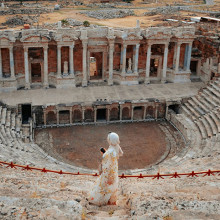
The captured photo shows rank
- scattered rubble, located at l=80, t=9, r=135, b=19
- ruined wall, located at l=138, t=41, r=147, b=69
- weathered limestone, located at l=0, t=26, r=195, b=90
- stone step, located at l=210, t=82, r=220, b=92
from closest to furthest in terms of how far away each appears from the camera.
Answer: stone step, located at l=210, t=82, r=220, b=92, weathered limestone, located at l=0, t=26, r=195, b=90, ruined wall, located at l=138, t=41, r=147, b=69, scattered rubble, located at l=80, t=9, r=135, b=19

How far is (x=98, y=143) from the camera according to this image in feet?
68.6

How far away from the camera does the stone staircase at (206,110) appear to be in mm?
20359

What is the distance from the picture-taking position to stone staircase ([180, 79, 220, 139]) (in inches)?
802

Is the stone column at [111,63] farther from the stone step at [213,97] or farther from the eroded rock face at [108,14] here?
the eroded rock face at [108,14]

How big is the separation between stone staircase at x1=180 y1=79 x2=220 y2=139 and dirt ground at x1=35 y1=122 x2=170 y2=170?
2.35 meters

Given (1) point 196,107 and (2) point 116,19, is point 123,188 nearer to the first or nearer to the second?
(1) point 196,107

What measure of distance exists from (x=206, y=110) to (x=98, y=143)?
24.2 feet

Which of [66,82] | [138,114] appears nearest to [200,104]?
[138,114]

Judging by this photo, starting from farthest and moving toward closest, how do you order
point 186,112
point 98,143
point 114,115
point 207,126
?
1. point 114,115
2. point 186,112
3. point 98,143
4. point 207,126

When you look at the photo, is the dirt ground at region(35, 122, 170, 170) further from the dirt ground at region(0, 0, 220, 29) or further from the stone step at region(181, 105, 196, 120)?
the dirt ground at region(0, 0, 220, 29)

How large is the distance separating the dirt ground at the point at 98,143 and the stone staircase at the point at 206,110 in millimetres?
2352

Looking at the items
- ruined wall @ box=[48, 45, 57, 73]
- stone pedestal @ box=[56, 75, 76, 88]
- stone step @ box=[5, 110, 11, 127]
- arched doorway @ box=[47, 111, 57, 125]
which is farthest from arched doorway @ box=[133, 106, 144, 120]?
stone step @ box=[5, 110, 11, 127]

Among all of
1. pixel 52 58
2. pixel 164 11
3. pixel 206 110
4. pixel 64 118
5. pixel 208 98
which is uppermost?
pixel 164 11

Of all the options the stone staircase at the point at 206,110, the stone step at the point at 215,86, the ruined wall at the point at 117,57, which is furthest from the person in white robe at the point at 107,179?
the ruined wall at the point at 117,57
